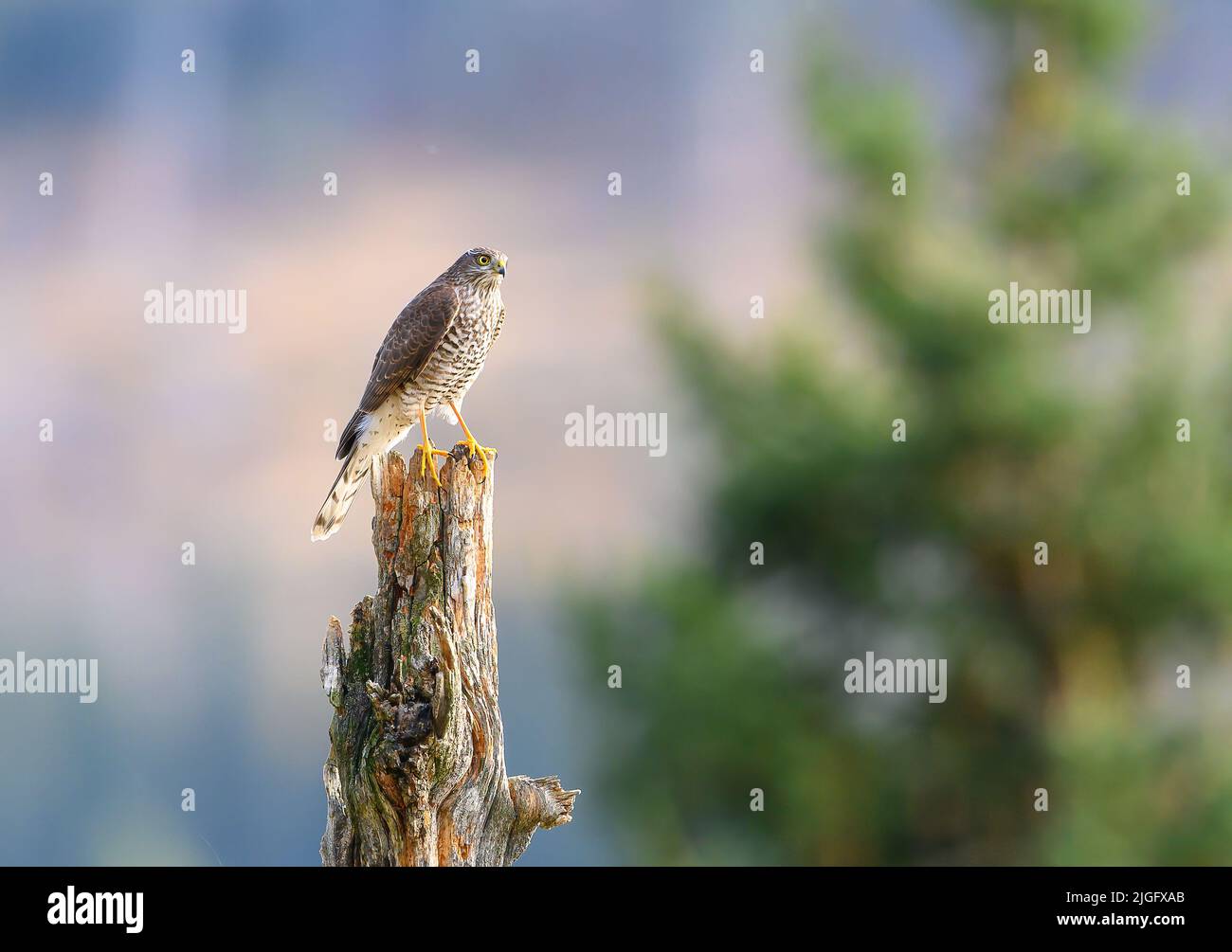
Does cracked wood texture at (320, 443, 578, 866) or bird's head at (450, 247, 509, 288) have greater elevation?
bird's head at (450, 247, 509, 288)

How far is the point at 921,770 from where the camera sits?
6.77 meters

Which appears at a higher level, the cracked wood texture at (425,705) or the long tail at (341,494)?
the long tail at (341,494)

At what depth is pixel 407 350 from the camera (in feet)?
13.3

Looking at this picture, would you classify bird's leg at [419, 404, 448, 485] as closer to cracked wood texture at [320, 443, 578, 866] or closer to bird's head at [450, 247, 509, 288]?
cracked wood texture at [320, 443, 578, 866]

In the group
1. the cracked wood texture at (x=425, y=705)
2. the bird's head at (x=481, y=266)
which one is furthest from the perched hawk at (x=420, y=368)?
the cracked wood texture at (x=425, y=705)

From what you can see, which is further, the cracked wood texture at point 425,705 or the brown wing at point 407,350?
the brown wing at point 407,350

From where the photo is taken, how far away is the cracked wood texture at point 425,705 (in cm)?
301

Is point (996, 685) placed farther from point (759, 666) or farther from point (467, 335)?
point (467, 335)

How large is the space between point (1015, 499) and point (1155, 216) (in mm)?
1638

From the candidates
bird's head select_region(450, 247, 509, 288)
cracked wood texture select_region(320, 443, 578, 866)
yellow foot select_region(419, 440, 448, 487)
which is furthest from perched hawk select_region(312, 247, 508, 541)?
cracked wood texture select_region(320, 443, 578, 866)

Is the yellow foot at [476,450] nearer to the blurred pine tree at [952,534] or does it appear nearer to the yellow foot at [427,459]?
the yellow foot at [427,459]

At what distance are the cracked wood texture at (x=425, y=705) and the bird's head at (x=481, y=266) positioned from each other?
43.3 inches

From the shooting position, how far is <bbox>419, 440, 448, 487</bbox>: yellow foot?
3245 mm

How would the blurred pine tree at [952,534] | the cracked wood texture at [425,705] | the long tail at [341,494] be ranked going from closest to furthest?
the cracked wood texture at [425,705] < the long tail at [341,494] < the blurred pine tree at [952,534]
